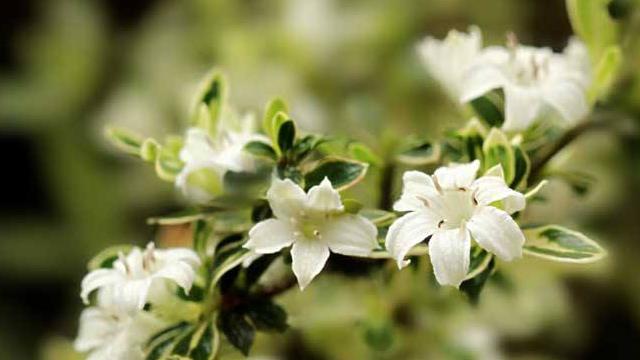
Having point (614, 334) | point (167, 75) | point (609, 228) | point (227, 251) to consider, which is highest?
point (227, 251)

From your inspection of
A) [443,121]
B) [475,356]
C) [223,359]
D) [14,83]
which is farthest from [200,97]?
[14,83]

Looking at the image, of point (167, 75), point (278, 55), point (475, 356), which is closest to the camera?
point (475, 356)

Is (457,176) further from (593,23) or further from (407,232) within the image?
(593,23)

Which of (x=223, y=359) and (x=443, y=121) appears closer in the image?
(x=223, y=359)

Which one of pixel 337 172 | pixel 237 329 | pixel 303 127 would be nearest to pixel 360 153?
pixel 337 172

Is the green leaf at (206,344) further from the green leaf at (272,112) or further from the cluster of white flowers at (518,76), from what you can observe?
the cluster of white flowers at (518,76)

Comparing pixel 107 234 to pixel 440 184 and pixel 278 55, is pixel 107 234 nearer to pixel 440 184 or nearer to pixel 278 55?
pixel 278 55

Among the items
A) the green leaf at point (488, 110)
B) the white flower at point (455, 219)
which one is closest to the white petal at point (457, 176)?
the white flower at point (455, 219)

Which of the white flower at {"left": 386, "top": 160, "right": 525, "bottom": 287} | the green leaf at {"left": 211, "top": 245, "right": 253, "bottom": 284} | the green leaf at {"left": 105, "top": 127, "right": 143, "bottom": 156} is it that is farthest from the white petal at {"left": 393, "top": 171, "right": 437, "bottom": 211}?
the green leaf at {"left": 105, "top": 127, "right": 143, "bottom": 156}
